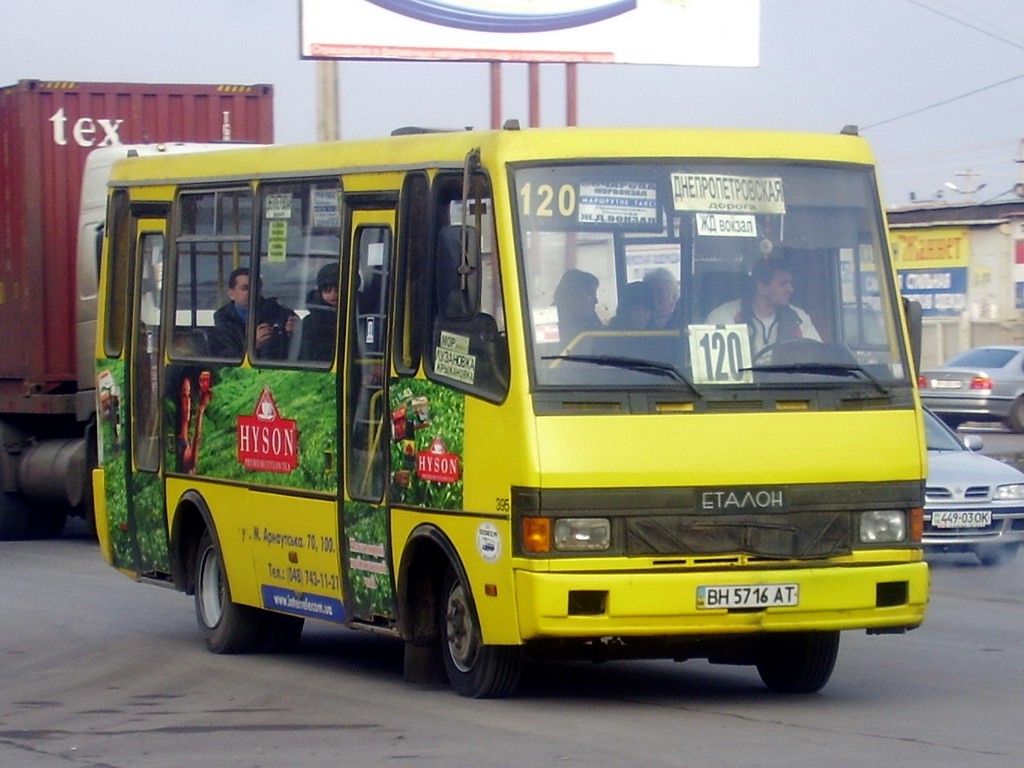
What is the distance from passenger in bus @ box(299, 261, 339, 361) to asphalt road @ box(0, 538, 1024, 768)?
1.67 meters

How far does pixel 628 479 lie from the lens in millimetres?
9133

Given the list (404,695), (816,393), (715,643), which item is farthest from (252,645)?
(816,393)

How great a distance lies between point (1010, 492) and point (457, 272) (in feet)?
28.4

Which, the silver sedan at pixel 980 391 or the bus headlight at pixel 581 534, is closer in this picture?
the bus headlight at pixel 581 534

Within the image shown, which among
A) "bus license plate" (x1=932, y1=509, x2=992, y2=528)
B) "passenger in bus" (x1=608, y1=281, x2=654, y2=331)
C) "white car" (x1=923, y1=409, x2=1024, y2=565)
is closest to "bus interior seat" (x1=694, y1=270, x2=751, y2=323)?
"passenger in bus" (x1=608, y1=281, x2=654, y2=331)

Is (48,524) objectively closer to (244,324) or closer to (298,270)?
(244,324)

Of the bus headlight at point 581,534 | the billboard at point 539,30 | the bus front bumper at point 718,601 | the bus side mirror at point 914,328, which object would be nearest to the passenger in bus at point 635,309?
the bus headlight at point 581,534

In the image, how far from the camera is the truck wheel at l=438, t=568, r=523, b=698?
9.69 metres

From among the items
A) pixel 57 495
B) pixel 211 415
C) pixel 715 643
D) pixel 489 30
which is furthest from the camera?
pixel 489 30

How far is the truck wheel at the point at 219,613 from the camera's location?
40.2ft

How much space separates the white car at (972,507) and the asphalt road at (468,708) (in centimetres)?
298

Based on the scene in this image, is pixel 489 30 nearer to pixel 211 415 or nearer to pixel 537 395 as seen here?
pixel 211 415

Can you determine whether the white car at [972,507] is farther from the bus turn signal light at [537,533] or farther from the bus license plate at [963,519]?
the bus turn signal light at [537,533]

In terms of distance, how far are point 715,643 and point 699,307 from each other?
158 cm
